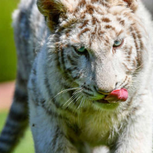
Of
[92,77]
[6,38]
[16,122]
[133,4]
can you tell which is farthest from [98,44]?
[6,38]

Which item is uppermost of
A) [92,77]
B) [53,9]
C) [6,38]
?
[53,9]

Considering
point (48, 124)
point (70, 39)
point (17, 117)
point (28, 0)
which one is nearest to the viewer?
point (70, 39)

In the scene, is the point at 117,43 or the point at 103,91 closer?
the point at 103,91

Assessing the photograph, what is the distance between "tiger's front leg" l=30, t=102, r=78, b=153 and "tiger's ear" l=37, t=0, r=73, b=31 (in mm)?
752

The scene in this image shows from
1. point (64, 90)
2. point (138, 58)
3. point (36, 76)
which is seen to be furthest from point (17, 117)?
point (138, 58)

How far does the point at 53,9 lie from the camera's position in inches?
144

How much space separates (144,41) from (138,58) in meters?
0.16

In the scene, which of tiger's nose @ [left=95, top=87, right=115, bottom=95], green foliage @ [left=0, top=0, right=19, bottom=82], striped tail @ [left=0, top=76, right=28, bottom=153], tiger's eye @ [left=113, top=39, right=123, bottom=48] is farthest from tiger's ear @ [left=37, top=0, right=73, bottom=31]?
green foliage @ [left=0, top=0, right=19, bottom=82]

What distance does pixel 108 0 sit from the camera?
3.57 metres

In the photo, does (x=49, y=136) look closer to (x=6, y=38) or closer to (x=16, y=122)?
(x=16, y=122)

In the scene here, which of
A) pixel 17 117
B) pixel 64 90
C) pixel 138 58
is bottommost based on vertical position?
pixel 17 117

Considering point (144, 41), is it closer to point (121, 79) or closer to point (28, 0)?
point (121, 79)

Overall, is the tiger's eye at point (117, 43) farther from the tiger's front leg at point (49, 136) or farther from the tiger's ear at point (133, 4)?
the tiger's front leg at point (49, 136)

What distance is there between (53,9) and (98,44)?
55 cm
